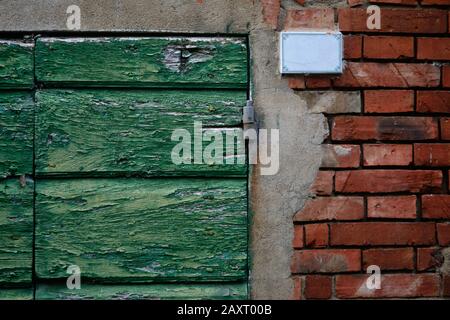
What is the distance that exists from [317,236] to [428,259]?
0.39 meters

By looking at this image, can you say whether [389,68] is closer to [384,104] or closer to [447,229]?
[384,104]

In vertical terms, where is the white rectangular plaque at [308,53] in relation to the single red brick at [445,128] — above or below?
above

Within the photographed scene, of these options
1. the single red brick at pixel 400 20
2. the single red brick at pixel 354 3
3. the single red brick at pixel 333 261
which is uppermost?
the single red brick at pixel 354 3

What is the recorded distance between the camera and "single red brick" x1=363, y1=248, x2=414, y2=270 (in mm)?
1935

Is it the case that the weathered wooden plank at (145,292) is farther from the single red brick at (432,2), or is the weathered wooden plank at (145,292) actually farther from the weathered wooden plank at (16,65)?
the single red brick at (432,2)

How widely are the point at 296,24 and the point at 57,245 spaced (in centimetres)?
110

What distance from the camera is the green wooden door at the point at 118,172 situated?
1.91 meters

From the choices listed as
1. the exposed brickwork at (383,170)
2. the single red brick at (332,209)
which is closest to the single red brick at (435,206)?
the exposed brickwork at (383,170)

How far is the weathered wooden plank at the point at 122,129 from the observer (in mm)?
1908

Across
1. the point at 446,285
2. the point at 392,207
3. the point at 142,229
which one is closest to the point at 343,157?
the point at 392,207

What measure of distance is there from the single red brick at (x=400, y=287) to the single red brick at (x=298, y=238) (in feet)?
0.55

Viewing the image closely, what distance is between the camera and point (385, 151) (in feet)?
6.37

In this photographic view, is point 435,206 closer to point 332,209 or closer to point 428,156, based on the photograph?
point 428,156

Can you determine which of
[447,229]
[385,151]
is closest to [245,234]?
[385,151]
